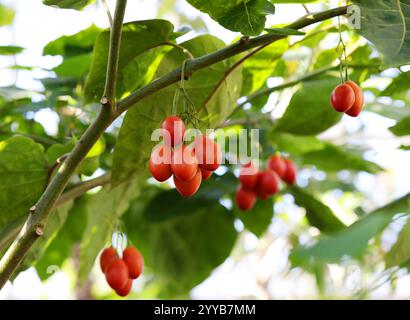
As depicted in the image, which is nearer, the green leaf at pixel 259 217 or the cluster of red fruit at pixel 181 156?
the cluster of red fruit at pixel 181 156

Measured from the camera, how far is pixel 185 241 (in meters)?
2.50

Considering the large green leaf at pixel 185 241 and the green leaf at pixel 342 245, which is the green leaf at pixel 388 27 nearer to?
the green leaf at pixel 342 245

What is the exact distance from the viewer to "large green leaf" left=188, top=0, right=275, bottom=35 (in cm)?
120

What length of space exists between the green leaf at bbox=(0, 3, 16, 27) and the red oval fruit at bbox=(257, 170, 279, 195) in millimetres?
1050

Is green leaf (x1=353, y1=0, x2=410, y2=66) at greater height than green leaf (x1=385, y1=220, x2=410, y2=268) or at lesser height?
greater

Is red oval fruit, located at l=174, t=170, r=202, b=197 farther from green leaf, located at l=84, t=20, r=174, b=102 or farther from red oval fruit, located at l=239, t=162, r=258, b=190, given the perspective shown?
red oval fruit, located at l=239, t=162, r=258, b=190

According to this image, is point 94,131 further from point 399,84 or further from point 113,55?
point 399,84

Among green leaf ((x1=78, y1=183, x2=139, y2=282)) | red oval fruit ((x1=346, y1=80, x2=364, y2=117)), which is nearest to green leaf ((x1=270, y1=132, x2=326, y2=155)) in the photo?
green leaf ((x1=78, y1=183, x2=139, y2=282))

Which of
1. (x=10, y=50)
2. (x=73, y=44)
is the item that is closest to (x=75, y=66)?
(x=73, y=44)

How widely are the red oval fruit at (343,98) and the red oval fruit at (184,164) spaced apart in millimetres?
286

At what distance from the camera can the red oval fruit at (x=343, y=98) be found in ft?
4.23

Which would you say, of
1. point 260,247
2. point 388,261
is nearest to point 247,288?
point 260,247

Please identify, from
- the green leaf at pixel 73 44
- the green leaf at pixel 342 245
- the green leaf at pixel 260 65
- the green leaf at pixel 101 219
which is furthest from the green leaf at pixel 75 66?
→ the green leaf at pixel 342 245

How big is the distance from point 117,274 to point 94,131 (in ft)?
1.92
